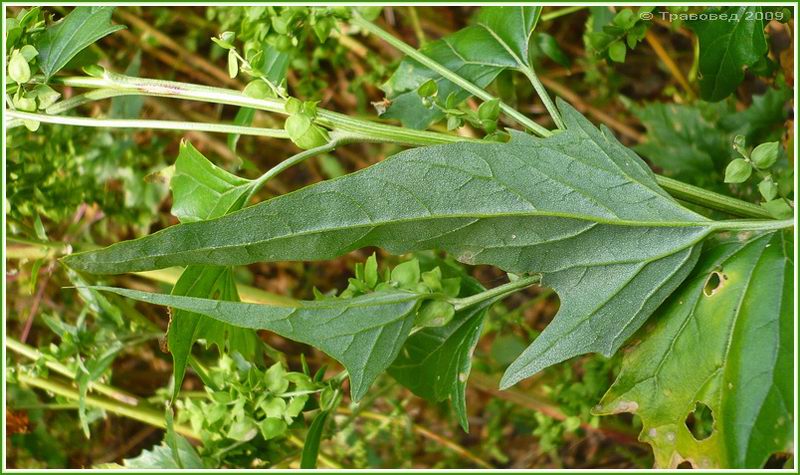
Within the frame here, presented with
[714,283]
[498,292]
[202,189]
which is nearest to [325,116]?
[202,189]

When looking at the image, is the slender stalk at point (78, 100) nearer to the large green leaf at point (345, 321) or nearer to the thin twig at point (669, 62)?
the large green leaf at point (345, 321)

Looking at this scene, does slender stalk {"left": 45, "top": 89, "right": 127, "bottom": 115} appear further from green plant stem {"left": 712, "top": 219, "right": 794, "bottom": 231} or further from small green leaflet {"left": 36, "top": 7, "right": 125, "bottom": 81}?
green plant stem {"left": 712, "top": 219, "right": 794, "bottom": 231}

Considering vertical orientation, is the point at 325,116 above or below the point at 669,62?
above

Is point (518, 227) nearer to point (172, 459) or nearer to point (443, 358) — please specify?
point (443, 358)

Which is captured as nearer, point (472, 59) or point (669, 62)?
point (472, 59)

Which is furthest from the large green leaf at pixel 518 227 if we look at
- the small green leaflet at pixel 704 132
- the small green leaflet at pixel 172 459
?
the small green leaflet at pixel 704 132

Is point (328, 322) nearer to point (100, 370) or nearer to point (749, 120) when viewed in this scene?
point (100, 370)

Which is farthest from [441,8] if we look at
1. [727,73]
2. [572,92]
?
[727,73]
